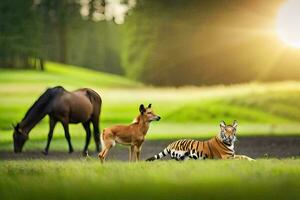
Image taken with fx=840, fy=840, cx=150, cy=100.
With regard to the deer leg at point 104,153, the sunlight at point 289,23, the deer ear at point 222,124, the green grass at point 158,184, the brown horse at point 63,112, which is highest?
the sunlight at point 289,23

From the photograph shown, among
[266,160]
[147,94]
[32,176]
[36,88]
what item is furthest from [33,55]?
[266,160]

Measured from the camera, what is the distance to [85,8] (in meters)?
9.70

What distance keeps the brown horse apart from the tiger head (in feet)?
4.98

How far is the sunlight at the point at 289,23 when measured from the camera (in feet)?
30.4

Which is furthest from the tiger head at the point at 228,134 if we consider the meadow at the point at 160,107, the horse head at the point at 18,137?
the horse head at the point at 18,137

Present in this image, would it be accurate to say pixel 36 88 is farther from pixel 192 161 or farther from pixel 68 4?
pixel 192 161

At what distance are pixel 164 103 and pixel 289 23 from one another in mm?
1657

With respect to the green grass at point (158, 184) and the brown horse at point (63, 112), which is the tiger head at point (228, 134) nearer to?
the green grass at point (158, 184)

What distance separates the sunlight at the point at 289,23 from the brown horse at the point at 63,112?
7.22 feet

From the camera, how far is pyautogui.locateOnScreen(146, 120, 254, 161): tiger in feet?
27.9

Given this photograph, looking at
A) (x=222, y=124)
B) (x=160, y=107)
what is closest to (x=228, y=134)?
(x=222, y=124)

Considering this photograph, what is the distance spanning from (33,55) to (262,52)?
262cm

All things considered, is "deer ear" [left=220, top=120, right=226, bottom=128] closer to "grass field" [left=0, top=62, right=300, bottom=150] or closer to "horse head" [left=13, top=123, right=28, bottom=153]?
"grass field" [left=0, top=62, right=300, bottom=150]

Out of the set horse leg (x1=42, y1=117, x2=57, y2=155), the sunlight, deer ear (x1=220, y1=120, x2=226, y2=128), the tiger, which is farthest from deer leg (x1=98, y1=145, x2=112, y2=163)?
the sunlight
